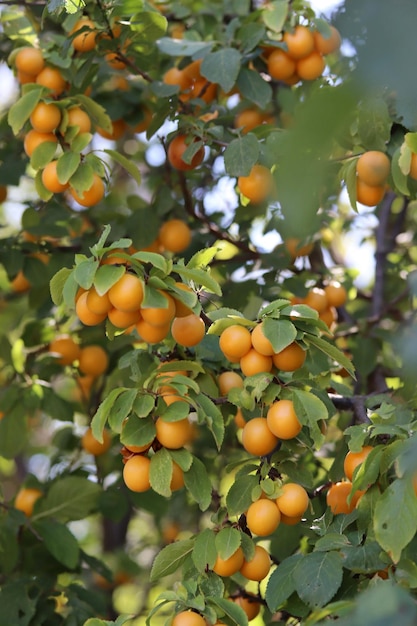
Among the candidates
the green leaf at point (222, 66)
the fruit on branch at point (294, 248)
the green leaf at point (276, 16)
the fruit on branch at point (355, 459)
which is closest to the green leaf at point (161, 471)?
the fruit on branch at point (355, 459)

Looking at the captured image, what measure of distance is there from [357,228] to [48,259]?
1242mm

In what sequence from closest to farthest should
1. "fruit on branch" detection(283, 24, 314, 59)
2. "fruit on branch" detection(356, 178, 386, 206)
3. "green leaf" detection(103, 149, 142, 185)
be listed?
1. "fruit on branch" detection(356, 178, 386, 206)
2. "green leaf" detection(103, 149, 142, 185)
3. "fruit on branch" detection(283, 24, 314, 59)

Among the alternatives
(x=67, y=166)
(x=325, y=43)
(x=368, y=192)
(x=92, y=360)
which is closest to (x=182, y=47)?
(x=325, y=43)

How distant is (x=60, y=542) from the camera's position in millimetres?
2086

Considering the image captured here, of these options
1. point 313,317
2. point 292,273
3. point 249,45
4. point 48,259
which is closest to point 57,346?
point 48,259

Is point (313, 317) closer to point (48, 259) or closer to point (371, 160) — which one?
point (371, 160)

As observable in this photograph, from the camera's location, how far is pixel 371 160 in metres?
1.67

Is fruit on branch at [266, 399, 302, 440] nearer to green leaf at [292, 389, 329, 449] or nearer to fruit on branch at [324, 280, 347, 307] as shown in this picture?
green leaf at [292, 389, 329, 449]

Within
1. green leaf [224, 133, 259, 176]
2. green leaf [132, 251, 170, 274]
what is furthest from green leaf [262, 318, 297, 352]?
green leaf [224, 133, 259, 176]

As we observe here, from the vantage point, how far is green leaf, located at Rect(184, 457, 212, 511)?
1453 millimetres

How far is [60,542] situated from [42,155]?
1.01 m

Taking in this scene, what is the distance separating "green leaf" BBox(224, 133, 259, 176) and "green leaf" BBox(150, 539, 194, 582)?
0.84 metres

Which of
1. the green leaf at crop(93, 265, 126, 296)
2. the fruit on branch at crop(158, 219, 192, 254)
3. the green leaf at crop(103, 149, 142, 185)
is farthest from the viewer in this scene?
the fruit on branch at crop(158, 219, 192, 254)

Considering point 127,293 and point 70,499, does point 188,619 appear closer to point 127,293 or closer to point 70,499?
point 127,293
